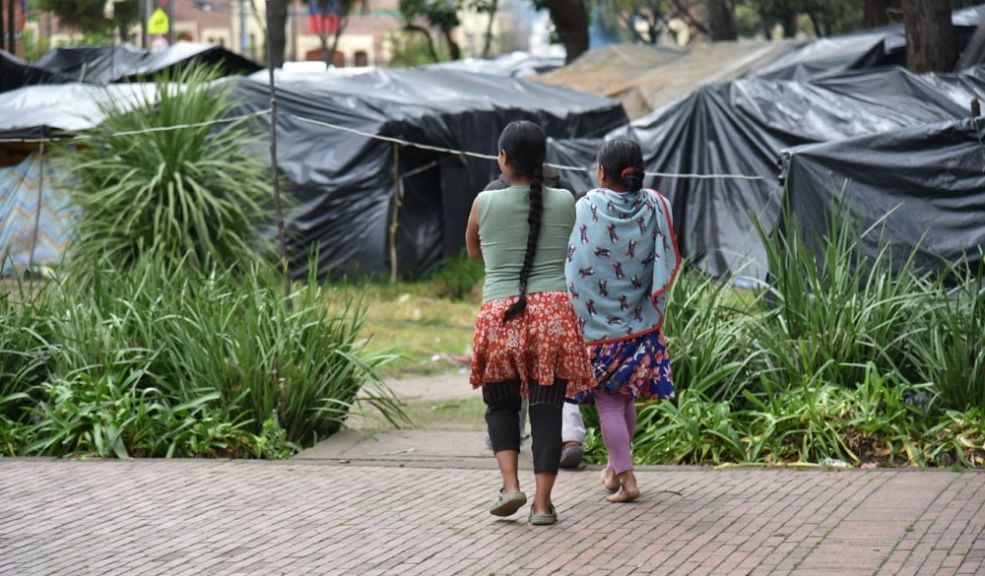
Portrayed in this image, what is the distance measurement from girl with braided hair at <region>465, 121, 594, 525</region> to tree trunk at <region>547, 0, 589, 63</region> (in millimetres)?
19907

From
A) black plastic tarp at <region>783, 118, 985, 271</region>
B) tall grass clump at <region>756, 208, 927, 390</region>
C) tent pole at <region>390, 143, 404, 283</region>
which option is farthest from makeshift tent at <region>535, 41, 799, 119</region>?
tall grass clump at <region>756, 208, 927, 390</region>

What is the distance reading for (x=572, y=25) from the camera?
2555 cm

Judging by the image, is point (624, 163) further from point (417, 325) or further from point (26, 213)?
point (26, 213)

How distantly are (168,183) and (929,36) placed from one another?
7429 millimetres

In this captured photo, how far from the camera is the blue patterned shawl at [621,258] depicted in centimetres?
645

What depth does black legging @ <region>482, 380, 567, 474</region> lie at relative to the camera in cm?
595

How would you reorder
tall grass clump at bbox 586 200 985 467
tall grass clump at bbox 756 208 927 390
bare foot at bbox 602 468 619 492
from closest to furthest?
bare foot at bbox 602 468 619 492
tall grass clump at bbox 586 200 985 467
tall grass clump at bbox 756 208 927 390

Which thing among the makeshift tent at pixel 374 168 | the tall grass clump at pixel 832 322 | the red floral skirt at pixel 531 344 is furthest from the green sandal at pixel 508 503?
the makeshift tent at pixel 374 168

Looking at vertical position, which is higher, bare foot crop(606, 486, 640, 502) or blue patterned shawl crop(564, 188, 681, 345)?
blue patterned shawl crop(564, 188, 681, 345)

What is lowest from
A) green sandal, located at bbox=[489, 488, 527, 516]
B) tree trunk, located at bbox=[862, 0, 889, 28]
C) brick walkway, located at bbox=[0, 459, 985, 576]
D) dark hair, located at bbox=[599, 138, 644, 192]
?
brick walkway, located at bbox=[0, 459, 985, 576]

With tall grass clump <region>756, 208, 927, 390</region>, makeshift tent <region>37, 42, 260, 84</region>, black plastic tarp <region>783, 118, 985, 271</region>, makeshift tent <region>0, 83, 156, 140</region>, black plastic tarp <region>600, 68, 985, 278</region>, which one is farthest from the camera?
makeshift tent <region>37, 42, 260, 84</region>

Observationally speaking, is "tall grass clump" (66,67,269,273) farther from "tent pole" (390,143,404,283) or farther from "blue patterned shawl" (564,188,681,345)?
"blue patterned shawl" (564,188,681,345)

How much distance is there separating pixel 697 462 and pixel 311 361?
2269 millimetres

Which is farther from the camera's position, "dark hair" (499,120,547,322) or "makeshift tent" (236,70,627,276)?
"makeshift tent" (236,70,627,276)
